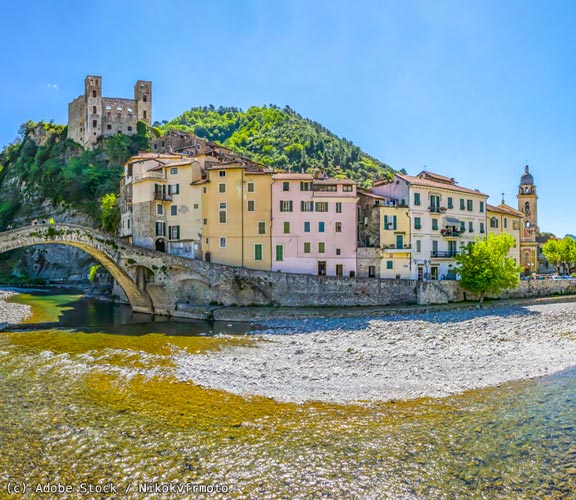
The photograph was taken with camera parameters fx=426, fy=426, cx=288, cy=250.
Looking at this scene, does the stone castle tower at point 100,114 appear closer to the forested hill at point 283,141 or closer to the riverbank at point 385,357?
the forested hill at point 283,141

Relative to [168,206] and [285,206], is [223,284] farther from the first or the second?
[168,206]

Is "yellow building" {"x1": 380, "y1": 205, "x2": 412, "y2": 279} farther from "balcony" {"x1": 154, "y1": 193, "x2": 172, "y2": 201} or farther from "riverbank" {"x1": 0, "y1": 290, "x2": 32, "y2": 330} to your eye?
"riverbank" {"x1": 0, "y1": 290, "x2": 32, "y2": 330}

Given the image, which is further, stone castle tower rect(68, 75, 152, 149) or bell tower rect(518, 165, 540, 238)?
stone castle tower rect(68, 75, 152, 149)

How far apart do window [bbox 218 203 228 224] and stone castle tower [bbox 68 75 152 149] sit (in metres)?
60.2

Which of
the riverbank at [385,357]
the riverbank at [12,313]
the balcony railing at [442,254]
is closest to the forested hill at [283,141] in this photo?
the balcony railing at [442,254]

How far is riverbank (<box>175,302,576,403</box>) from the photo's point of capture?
55.2 ft

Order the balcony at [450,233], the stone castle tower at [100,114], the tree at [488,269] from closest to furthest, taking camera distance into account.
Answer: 1. the tree at [488,269]
2. the balcony at [450,233]
3. the stone castle tower at [100,114]

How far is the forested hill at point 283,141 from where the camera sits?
111250mm

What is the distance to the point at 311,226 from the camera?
41.1m

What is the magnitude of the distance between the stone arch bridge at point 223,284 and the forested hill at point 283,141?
2006 inches

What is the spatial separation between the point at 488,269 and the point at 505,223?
616 inches

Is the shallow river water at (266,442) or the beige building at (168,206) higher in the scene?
the beige building at (168,206)

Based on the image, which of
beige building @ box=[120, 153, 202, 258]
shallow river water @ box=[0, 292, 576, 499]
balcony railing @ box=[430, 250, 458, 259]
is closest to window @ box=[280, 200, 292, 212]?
beige building @ box=[120, 153, 202, 258]

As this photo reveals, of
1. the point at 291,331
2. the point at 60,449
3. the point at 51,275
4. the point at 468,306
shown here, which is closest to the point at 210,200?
the point at 291,331
